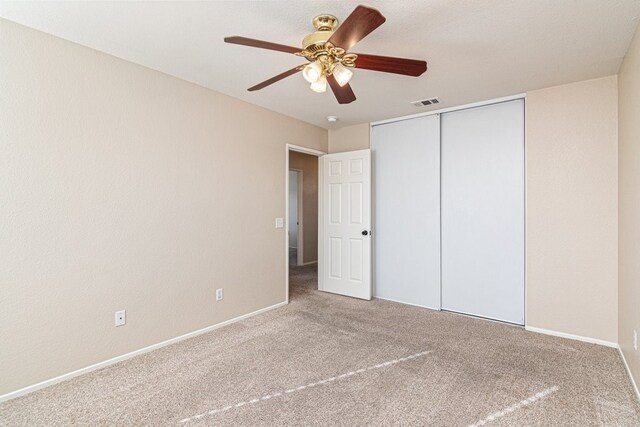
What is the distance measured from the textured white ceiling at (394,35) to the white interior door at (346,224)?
4.57ft

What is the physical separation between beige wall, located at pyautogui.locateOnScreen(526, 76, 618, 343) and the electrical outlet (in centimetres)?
374

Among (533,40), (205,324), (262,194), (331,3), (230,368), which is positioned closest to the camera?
(331,3)

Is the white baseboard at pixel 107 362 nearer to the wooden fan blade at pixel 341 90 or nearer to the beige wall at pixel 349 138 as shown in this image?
the wooden fan blade at pixel 341 90

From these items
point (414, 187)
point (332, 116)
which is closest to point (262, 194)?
point (332, 116)

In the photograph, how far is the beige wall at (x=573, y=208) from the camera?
2754mm

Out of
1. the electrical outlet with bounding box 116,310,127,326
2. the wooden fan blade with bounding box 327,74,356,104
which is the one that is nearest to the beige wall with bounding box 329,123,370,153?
the wooden fan blade with bounding box 327,74,356,104

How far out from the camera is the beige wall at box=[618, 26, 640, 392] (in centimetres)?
204

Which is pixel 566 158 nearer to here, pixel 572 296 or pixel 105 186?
pixel 572 296

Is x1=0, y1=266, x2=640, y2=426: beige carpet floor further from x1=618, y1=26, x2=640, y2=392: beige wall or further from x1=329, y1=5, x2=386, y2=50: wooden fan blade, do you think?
x1=329, y1=5, x2=386, y2=50: wooden fan blade

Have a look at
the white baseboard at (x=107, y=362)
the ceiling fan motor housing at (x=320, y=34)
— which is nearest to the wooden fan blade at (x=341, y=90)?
the ceiling fan motor housing at (x=320, y=34)

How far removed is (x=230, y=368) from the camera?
2400 millimetres

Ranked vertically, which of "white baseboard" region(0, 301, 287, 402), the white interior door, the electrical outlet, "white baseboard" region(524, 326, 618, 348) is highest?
the white interior door

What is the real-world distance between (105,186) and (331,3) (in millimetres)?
2088

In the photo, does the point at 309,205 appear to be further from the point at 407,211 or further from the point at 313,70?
the point at 313,70
